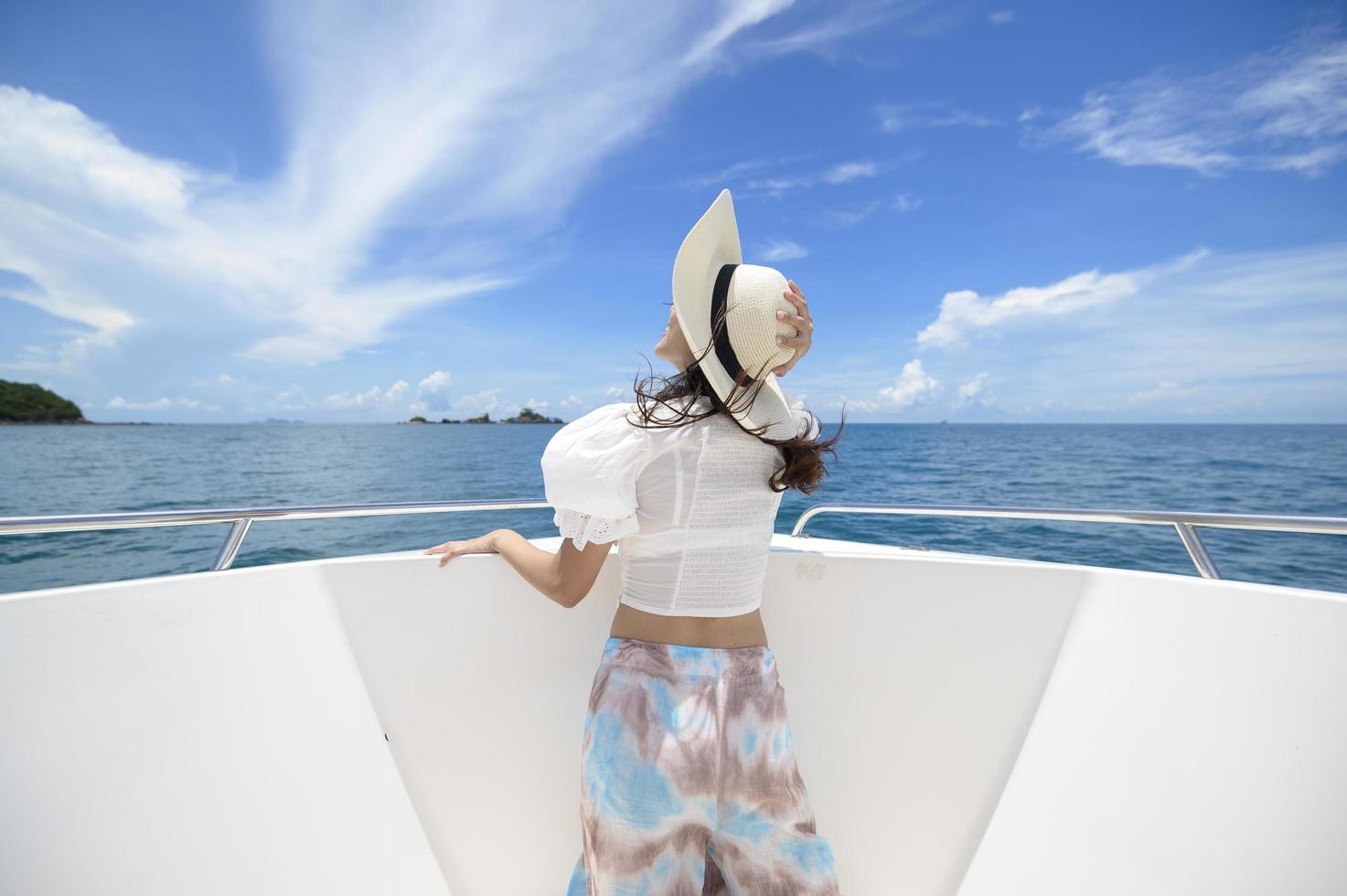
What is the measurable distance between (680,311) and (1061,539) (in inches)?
457

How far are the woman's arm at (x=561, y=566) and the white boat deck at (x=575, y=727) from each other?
0.74 ft

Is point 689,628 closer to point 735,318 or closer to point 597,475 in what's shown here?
point 597,475

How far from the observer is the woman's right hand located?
923 mm

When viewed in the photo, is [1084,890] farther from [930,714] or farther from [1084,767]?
[930,714]

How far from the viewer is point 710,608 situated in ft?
3.12

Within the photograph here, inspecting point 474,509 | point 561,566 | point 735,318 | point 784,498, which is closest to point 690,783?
point 561,566

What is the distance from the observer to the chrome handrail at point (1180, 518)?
3.94ft

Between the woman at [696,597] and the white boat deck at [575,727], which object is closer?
the woman at [696,597]

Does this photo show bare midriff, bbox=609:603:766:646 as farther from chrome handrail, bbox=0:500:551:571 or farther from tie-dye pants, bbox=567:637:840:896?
chrome handrail, bbox=0:500:551:571

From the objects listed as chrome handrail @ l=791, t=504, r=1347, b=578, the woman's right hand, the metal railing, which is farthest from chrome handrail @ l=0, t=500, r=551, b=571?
chrome handrail @ l=791, t=504, r=1347, b=578

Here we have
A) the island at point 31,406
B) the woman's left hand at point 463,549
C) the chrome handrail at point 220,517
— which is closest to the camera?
the chrome handrail at point 220,517

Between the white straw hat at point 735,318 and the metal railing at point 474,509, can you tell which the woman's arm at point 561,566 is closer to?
the metal railing at point 474,509

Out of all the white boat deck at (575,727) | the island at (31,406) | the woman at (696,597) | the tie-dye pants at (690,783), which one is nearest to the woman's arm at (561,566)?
the woman at (696,597)

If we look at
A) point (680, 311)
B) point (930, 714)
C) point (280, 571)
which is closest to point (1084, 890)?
point (930, 714)
